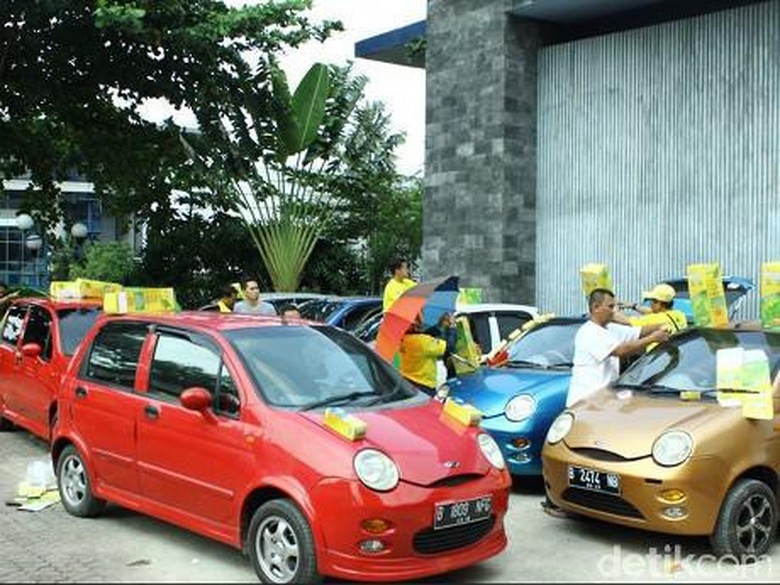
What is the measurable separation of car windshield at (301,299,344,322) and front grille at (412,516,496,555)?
7.85 metres

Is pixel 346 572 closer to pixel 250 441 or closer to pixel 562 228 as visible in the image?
pixel 250 441

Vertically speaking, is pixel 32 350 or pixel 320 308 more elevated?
pixel 320 308

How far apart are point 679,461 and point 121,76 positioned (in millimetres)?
12706

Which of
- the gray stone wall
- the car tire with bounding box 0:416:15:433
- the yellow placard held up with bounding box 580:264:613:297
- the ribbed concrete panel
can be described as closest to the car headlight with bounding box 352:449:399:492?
the yellow placard held up with bounding box 580:264:613:297

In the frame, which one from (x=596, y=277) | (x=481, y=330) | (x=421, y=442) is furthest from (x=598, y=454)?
(x=481, y=330)

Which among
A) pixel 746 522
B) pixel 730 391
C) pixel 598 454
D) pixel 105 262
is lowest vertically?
pixel 746 522

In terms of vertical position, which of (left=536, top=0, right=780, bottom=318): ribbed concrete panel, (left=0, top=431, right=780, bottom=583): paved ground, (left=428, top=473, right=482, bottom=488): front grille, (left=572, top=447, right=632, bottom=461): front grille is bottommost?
(left=0, top=431, right=780, bottom=583): paved ground

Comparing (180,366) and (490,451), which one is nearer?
(490,451)

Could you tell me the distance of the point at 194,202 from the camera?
24.1m

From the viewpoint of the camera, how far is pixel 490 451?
5.90m

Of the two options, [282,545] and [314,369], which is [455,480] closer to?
[282,545]

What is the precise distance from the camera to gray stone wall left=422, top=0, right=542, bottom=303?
17.8 m

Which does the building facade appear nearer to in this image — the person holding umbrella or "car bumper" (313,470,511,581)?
the person holding umbrella

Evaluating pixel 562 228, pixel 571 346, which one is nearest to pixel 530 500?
pixel 571 346
